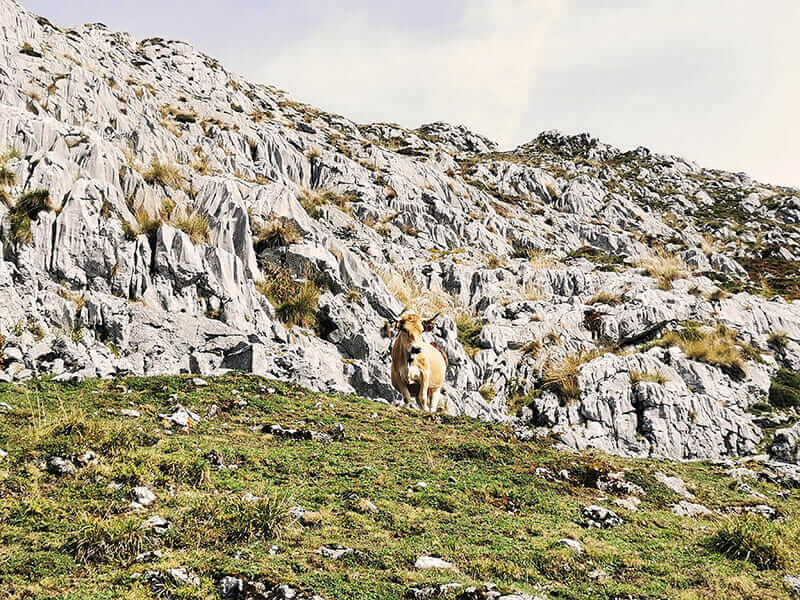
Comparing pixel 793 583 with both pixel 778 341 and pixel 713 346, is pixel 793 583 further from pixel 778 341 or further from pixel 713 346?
pixel 778 341

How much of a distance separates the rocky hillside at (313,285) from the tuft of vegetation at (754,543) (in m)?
6.15

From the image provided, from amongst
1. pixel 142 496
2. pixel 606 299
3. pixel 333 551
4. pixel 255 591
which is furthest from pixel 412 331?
pixel 606 299

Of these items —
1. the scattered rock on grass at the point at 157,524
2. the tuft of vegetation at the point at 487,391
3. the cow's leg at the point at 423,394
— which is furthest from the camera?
the tuft of vegetation at the point at 487,391

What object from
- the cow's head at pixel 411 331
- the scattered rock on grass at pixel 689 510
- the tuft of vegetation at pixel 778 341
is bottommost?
the scattered rock on grass at pixel 689 510

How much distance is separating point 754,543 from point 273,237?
21295mm

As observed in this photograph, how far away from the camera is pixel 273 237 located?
947 inches

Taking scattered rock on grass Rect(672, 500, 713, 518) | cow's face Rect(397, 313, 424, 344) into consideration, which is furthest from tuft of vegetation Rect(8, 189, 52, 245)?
scattered rock on grass Rect(672, 500, 713, 518)

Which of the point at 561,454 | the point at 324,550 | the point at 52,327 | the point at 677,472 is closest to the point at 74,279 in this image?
the point at 52,327

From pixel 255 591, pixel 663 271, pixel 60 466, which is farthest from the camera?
Answer: pixel 663 271

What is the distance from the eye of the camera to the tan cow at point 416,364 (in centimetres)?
1571

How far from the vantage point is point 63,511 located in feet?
21.9

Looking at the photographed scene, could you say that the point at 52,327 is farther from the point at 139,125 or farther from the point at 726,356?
the point at 726,356

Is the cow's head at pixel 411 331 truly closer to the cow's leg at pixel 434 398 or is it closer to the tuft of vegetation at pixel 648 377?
the cow's leg at pixel 434 398

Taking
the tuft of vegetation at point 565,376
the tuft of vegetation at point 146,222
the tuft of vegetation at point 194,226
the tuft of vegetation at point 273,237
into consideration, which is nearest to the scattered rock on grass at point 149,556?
the tuft of vegetation at point 146,222
